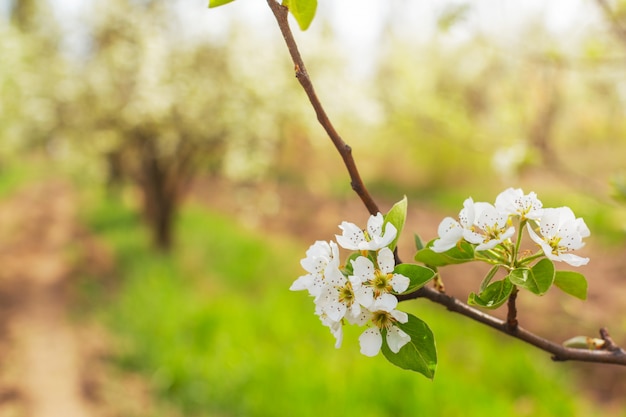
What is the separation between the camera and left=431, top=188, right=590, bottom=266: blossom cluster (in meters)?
0.59

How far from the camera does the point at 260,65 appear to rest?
6.99 meters

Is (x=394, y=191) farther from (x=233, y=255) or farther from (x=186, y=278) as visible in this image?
(x=186, y=278)

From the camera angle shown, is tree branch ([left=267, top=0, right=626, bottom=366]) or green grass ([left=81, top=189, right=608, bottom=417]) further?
green grass ([left=81, top=189, right=608, bottom=417])

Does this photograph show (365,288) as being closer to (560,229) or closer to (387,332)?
(387,332)

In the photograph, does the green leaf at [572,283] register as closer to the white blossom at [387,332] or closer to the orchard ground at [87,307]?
the white blossom at [387,332]

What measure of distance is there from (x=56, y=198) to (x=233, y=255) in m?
9.50

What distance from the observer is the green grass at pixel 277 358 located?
370 centimetres

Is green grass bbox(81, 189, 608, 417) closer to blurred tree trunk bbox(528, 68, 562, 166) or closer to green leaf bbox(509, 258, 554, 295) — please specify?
blurred tree trunk bbox(528, 68, 562, 166)

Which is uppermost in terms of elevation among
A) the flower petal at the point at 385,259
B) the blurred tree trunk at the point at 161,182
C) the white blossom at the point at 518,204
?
the blurred tree trunk at the point at 161,182

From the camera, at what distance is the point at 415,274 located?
0.59 meters

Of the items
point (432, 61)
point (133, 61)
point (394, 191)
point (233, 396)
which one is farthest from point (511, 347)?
point (432, 61)

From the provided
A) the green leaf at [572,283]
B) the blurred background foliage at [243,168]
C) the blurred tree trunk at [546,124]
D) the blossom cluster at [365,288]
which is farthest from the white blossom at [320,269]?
the blurred tree trunk at [546,124]

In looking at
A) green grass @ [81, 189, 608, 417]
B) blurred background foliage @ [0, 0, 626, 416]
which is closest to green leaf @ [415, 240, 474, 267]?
blurred background foliage @ [0, 0, 626, 416]

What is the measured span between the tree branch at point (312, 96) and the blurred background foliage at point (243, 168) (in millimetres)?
1075
